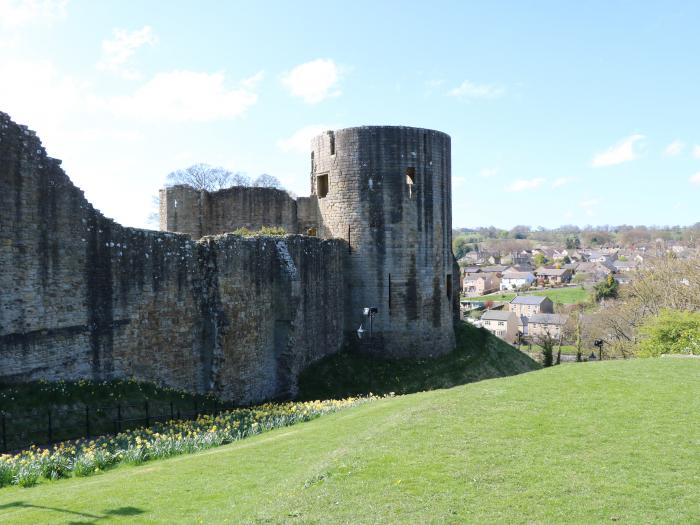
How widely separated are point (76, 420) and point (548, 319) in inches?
2720

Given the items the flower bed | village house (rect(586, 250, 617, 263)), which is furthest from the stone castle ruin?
village house (rect(586, 250, 617, 263))

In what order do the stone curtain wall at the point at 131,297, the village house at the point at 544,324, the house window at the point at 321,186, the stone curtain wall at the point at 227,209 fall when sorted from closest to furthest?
1. the stone curtain wall at the point at 131,297
2. the house window at the point at 321,186
3. the stone curtain wall at the point at 227,209
4. the village house at the point at 544,324

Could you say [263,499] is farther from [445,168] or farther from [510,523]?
[445,168]

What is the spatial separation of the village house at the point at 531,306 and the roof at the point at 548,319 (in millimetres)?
4075

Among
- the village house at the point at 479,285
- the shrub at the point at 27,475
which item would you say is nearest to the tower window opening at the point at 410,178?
the shrub at the point at 27,475

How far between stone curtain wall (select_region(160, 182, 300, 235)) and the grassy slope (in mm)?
16202

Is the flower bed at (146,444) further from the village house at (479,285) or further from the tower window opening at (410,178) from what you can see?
the village house at (479,285)

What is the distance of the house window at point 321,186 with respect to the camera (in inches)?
1007

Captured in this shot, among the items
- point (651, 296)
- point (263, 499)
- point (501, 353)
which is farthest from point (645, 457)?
point (651, 296)

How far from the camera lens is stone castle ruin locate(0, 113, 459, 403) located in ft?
42.1

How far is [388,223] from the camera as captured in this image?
79.6 feet

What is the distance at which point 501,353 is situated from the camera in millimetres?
28547

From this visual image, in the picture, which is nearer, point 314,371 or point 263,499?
point 263,499

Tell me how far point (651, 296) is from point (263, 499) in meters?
38.9
